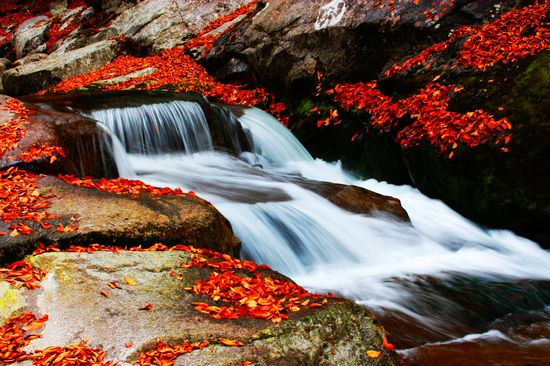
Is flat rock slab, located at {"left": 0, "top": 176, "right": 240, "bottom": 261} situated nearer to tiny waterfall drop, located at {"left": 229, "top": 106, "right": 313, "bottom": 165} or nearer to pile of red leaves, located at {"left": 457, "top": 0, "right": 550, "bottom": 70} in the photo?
tiny waterfall drop, located at {"left": 229, "top": 106, "right": 313, "bottom": 165}

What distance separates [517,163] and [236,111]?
5.93 metres

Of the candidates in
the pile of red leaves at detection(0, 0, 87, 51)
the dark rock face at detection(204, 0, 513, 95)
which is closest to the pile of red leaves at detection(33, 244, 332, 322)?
the dark rock face at detection(204, 0, 513, 95)

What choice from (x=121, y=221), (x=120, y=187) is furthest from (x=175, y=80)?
(x=121, y=221)

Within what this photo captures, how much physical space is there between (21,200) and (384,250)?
441 centimetres

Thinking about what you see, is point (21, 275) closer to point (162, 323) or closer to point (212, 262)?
point (162, 323)

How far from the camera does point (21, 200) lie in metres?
4.28

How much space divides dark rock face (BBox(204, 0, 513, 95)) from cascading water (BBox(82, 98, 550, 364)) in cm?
263

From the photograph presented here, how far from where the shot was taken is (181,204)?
15.5ft

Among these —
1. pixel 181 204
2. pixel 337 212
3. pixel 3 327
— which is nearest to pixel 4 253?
pixel 3 327

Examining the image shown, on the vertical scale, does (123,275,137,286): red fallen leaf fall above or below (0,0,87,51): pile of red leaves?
below

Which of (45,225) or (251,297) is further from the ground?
(45,225)

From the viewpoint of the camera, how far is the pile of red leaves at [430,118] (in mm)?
6961

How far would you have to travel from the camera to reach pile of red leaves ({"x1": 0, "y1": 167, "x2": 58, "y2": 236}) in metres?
3.93

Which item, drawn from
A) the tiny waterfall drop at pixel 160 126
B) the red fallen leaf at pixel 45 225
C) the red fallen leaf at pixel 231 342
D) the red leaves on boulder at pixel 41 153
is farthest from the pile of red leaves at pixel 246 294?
the tiny waterfall drop at pixel 160 126
